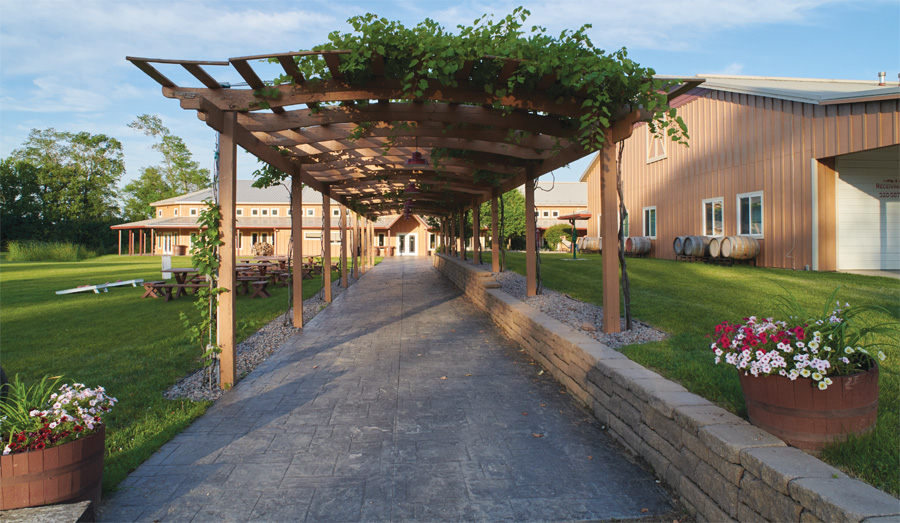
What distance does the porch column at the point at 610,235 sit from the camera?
18.7 ft

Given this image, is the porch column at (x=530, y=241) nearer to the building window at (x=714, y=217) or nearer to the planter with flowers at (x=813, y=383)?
the planter with flowers at (x=813, y=383)

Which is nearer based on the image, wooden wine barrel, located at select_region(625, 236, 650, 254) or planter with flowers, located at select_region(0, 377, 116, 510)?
planter with flowers, located at select_region(0, 377, 116, 510)

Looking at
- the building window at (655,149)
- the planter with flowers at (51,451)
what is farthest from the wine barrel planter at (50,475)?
the building window at (655,149)

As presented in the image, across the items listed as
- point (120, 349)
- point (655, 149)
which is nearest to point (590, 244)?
point (655, 149)

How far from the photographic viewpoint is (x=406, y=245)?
145ft

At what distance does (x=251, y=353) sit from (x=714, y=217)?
1416 centimetres

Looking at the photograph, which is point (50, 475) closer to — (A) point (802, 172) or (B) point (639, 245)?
(A) point (802, 172)

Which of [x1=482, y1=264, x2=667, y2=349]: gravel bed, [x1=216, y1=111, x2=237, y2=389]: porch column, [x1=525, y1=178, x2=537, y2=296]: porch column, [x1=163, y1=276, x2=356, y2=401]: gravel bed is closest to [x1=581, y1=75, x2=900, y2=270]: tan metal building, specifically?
[x1=525, y1=178, x2=537, y2=296]: porch column

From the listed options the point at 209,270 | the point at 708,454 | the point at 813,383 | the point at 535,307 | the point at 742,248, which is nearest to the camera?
the point at 813,383

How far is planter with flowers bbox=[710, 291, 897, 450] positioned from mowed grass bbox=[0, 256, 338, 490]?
3.71m

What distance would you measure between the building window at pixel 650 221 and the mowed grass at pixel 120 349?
13.0 m

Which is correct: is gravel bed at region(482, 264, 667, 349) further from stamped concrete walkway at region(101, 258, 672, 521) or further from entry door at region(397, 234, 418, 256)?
entry door at region(397, 234, 418, 256)

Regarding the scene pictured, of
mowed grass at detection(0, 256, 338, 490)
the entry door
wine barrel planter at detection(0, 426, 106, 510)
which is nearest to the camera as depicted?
wine barrel planter at detection(0, 426, 106, 510)

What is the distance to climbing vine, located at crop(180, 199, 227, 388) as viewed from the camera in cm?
511
